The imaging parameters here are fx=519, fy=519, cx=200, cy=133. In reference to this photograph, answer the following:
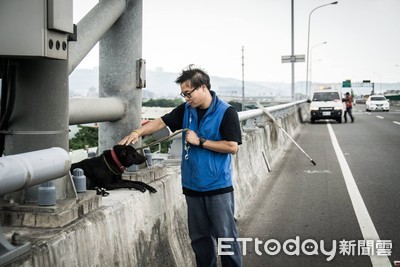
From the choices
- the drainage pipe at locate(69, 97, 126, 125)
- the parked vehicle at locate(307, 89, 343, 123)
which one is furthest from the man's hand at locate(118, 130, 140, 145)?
the parked vehicle at locate(307, 89, 343, 123)

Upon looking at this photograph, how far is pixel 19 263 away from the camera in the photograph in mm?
2385

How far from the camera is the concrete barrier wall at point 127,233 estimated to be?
8.97 feet

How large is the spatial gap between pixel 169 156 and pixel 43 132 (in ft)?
9.66

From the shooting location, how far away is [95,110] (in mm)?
3900

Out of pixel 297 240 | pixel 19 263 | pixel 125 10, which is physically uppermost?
pixel 125 10

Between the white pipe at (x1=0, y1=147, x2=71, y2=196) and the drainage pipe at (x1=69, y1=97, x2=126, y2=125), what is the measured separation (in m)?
0.86

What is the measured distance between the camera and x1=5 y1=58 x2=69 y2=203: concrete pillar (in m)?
3.03

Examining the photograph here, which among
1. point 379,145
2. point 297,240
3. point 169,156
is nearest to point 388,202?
point 297,240

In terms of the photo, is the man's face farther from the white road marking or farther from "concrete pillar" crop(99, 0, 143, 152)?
the white road marking

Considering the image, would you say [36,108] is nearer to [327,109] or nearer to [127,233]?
[127,233]

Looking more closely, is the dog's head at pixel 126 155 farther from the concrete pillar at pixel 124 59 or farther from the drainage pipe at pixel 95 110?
the concrete pillar at pixel 124 59

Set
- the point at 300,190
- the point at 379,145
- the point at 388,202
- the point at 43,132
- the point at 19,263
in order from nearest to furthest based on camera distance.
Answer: the point at 19,263 < the point at 43,132 < the point at 388,202 < the point at 300,190 < the point at 379,145

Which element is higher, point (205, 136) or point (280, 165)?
point (205, 136)

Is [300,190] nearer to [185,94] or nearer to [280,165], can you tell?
[280,165]
